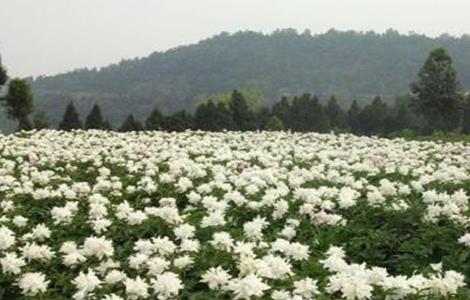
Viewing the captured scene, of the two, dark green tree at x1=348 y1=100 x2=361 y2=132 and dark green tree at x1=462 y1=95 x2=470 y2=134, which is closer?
dark green tree at x1=462 y1=95 x2=470 y2=134

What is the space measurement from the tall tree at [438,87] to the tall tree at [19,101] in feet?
84.1

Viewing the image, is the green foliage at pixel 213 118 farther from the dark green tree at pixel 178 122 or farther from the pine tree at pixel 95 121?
the pine tree at pixel 95 121

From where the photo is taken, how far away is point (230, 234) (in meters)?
7.53

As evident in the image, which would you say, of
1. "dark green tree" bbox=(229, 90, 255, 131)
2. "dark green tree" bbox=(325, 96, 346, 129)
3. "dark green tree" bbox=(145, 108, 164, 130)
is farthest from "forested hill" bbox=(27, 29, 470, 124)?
"dark green tree" bbox=(145, 108, 164, 130)

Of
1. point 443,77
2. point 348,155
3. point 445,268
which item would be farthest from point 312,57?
point 445,268

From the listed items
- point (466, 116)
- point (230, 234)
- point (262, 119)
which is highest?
Result: point (230, 234)

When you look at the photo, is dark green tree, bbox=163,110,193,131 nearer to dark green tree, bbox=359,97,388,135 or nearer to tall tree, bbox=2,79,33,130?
tall tree, bbox=2,79,33,130

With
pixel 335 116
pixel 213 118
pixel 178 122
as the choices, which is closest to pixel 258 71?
pixel 335 116

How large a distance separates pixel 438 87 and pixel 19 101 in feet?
88.0

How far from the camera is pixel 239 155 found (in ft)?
52.4

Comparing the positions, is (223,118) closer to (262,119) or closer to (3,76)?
(262,119)

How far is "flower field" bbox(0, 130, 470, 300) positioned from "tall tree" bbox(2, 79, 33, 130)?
90.8 feet

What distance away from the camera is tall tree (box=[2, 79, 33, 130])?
40719mm

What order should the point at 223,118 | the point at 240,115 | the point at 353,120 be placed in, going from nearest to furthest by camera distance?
the point at 223,118
the point at 240,115
the point at 353,120
